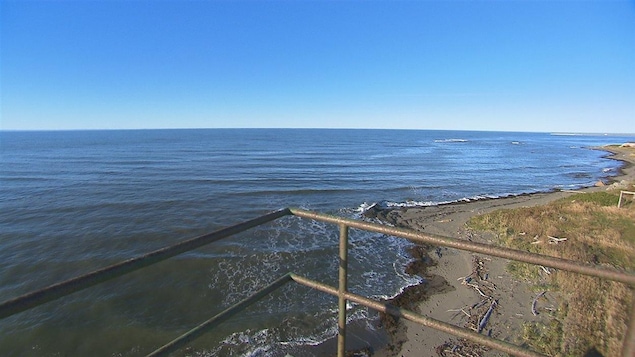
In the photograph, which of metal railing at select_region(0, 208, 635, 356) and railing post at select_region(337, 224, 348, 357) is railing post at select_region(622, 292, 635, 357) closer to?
metal railing at select_region(0, 208, 635, 356)

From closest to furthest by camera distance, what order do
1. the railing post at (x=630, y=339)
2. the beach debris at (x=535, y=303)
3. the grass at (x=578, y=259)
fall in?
1. the railing post at (x=630, y=339)
2. the grass at (x=578, y=259)
3. the beach debris at (x=535, y=303)

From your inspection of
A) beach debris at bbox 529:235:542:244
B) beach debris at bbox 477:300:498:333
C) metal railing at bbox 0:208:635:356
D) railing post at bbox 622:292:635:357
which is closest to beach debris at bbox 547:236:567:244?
beach debris at bbox 529:235:542:244

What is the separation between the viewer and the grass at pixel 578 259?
641cm

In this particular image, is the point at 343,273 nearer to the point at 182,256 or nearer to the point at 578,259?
the point at 182,256

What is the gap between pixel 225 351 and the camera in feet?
23.8

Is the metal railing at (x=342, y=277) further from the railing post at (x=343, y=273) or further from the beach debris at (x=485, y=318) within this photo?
the beach debris at (x=485, y=318)

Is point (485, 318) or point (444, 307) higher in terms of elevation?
point (485, 318)

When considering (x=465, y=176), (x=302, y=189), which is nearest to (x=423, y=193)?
(x=302, y=189)

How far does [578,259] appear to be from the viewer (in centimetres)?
1016

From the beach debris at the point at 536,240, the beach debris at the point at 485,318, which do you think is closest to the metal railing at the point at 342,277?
the beach debris at the point at 485,318

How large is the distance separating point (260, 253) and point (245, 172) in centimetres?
1976

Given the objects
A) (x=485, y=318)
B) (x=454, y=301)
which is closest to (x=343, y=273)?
(x=485, y=318)

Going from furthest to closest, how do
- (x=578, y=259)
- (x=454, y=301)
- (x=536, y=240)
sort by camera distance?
(x=536, y=240)
(x=578, y=259)
(x=454, y=301)

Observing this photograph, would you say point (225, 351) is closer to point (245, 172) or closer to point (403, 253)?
point (403, 253)
